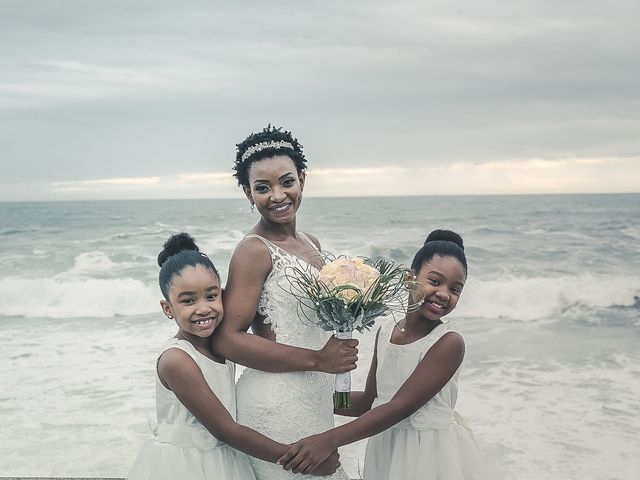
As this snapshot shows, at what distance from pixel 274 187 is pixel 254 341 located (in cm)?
69

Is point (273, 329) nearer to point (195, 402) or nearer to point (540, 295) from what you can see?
point (195, 402)

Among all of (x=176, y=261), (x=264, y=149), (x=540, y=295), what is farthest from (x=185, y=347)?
(x=540, y=295)

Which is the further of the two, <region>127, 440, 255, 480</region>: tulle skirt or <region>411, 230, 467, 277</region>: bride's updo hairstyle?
<region>411, 230, 467, 277</region>: bride's updo hairstyle

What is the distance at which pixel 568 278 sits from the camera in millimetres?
21922

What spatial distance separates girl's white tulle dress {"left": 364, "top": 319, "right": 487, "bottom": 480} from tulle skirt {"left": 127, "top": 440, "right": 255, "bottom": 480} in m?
0.72

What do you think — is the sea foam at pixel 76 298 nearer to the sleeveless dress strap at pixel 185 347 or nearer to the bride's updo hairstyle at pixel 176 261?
the bride's updo hairstyle at pixel 176 261

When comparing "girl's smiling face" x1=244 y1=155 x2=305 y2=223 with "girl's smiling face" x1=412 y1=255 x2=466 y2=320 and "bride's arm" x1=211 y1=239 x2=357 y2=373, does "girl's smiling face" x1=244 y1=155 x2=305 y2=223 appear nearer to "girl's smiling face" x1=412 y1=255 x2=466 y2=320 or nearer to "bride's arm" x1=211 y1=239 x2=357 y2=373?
"bride's arm" x1=211 y1=239 x2=357 y2=373

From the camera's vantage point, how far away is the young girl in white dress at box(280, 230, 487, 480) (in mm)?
3252

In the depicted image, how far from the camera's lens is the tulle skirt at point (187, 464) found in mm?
3105

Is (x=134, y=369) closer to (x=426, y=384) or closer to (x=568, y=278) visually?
(x=426, y=384)

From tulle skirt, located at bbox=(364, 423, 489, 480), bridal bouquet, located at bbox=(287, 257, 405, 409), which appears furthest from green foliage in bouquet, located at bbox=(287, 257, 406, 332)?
tulle skirt, located at bbox=(364, 423, 489, 480)

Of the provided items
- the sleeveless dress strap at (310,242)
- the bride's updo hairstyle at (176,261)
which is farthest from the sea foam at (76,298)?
the bride's updo hairstyle at (176,261)

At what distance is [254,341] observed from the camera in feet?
10.2

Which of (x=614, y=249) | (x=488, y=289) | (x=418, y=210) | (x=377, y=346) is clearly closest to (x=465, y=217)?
(x=418, y=210)
